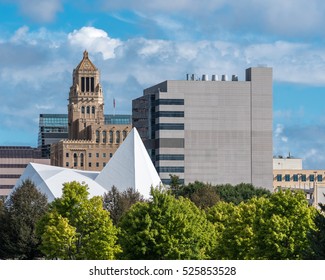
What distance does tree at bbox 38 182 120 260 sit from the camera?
74444 millimetres

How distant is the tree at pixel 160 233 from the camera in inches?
2694

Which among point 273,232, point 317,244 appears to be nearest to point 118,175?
point 273,232

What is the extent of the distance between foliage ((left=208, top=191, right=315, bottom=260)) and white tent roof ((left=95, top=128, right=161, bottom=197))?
221 feet

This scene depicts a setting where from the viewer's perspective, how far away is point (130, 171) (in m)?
151

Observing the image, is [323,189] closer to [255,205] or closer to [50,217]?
[255,205]

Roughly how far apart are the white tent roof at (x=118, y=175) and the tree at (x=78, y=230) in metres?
62.4

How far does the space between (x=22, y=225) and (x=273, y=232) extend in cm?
3233

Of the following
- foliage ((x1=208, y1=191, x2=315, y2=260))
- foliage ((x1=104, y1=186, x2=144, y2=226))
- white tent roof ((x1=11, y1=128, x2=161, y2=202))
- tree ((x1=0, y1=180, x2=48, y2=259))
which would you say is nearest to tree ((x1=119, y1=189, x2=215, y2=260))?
foliage ((x1=208, y1=191, x2=315, y2=260))

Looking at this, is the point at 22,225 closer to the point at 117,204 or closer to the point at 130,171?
the point at 117,204

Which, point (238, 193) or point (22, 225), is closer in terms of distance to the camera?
point (22, 225)

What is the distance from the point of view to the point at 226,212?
314 feet
